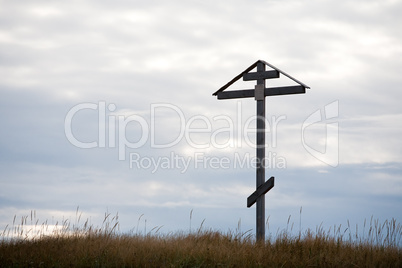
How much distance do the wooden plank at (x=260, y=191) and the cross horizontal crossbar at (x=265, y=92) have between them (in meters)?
1.99

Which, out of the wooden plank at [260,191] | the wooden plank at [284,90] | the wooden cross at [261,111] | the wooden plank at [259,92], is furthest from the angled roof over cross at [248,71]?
the wooden plank at [260,191]

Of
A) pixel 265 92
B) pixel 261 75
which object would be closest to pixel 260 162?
pixel 265 92

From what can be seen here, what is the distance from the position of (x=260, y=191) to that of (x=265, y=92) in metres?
2.31

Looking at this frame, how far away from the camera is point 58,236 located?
11070mm

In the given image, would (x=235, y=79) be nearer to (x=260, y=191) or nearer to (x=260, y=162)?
(x=260, y=162)

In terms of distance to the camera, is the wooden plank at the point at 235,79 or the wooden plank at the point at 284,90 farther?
the wooden plank at the point at 235,79

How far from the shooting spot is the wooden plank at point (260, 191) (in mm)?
10695

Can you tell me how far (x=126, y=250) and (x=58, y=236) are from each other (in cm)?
285

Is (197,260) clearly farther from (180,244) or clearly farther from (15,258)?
(15,258)

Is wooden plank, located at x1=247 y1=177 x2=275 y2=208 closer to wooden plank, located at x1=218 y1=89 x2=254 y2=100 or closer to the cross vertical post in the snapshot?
the cross vertical post

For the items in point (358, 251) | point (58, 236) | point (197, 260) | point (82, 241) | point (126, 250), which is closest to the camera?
point (197, 260)

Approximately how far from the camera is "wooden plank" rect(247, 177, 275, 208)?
35.1ft

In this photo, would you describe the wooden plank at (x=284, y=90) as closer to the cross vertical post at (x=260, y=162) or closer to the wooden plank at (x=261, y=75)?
the cross vertical post at (x=260, y=162)

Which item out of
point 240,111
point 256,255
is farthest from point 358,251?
point 240,111
